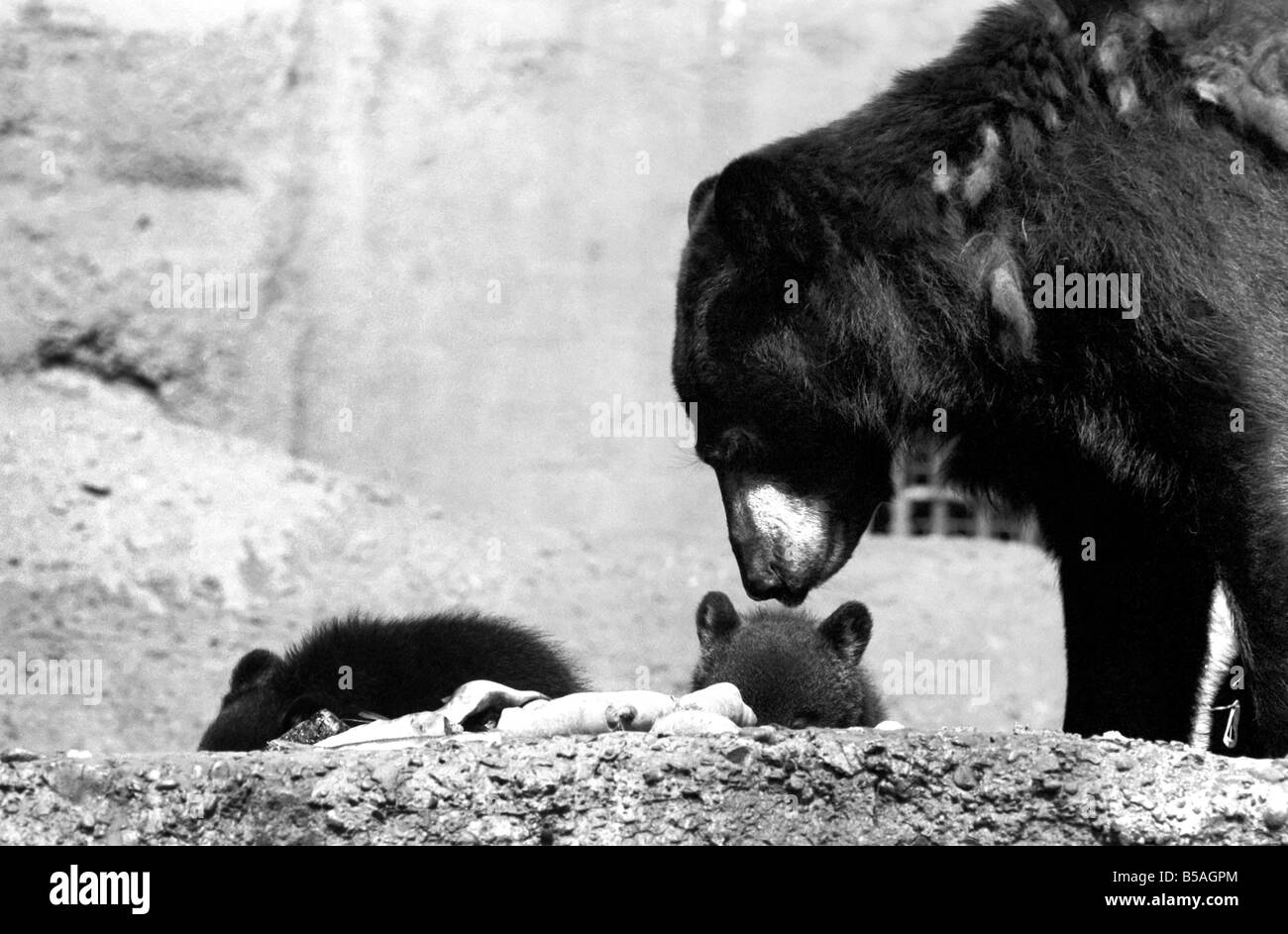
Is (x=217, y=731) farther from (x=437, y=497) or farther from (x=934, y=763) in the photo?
(x=437, y=497)

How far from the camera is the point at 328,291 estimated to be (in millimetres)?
10789

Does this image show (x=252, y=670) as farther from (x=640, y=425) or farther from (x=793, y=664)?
(x=640, y=425)

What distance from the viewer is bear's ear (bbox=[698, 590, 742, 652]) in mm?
6344

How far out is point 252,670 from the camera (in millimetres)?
5977

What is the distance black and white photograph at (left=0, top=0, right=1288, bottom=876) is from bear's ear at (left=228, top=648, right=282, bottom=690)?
1 cm

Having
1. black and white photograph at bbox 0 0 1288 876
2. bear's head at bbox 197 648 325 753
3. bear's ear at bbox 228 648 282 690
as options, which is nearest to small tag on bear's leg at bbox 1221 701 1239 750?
black and white photograph at bbox 0 0 1288 876

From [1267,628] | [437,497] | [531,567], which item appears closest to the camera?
[1267,628]

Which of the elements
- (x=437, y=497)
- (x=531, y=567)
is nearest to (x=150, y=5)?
(x=437, y=497)

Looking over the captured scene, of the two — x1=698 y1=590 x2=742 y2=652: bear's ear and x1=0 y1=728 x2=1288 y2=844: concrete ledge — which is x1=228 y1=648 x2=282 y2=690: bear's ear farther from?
x1=0 y1=728 x2=1288 y2=844: concrete ledge

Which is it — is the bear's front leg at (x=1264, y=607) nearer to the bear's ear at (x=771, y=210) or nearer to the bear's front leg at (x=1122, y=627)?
the bear's front leg at (x=1122, y=627)

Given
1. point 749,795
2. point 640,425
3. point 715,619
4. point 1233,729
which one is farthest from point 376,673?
point 640,425

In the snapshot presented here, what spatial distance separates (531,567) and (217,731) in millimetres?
4434

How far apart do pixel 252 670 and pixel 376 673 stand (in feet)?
1.42

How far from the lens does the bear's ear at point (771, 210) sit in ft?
17.1
